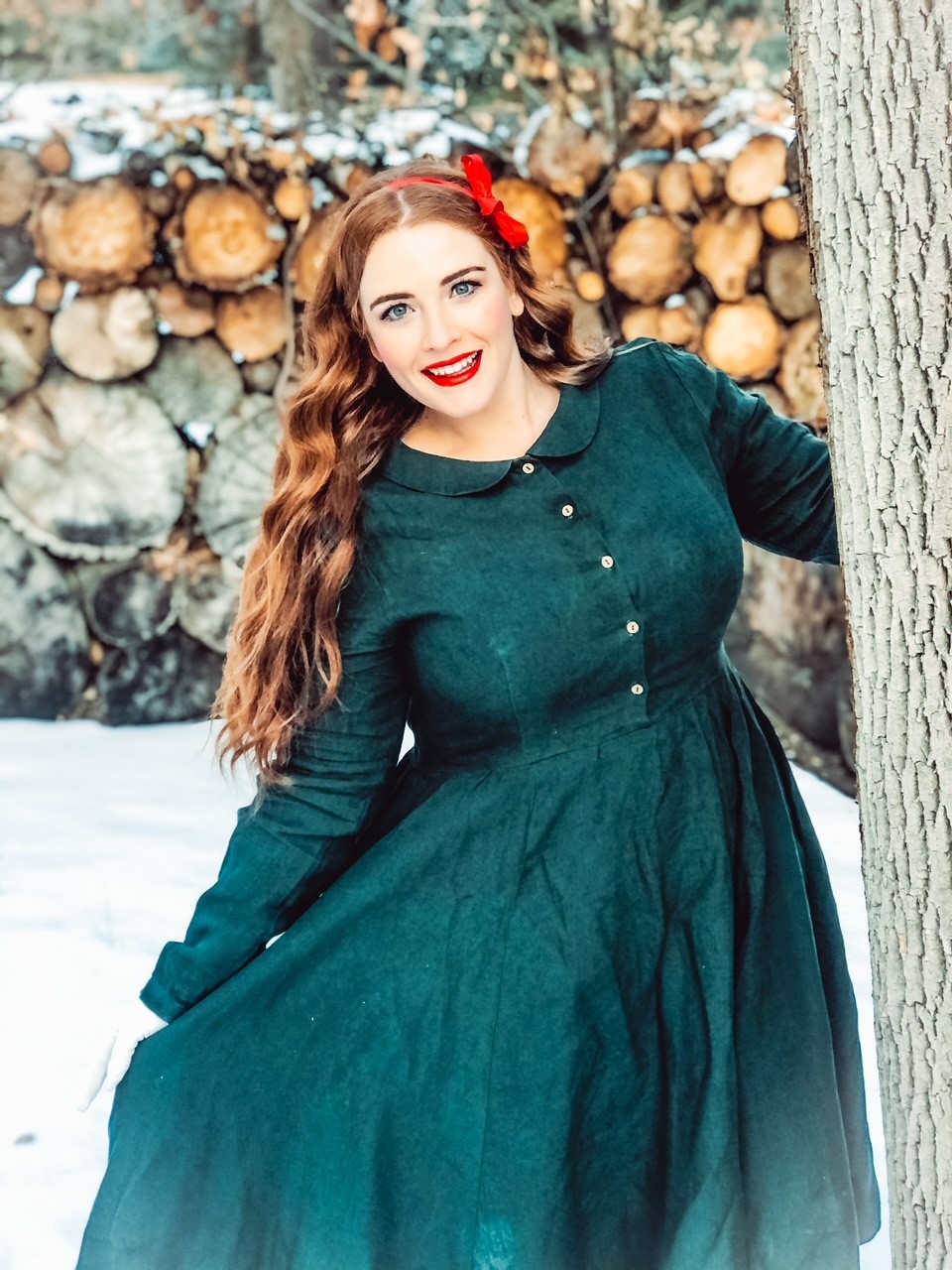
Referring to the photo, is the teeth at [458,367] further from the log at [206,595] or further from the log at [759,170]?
the log at [206,595]

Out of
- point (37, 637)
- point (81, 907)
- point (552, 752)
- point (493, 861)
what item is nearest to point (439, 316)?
point (552, 752)

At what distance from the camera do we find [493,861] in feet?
4.89

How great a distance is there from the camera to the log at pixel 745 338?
3.28m

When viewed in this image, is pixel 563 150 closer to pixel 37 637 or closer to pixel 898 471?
pixel 37 637

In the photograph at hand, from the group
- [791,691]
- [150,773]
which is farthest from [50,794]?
[791,691]

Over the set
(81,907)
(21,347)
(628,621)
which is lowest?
(81,907)

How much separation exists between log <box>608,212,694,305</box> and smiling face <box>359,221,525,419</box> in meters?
1.92

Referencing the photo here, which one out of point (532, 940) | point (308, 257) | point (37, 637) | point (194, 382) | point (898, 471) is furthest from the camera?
point (37, 637)

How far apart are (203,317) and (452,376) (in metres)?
2.15

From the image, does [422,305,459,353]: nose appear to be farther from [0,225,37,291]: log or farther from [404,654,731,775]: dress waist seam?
[0,225,37,291]: log

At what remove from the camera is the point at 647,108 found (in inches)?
131

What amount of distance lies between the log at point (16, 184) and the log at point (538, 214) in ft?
3.98

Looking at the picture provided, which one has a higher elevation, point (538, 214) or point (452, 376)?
point (538, 214)

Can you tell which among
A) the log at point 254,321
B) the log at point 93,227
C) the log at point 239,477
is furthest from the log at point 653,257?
the log at point 93,227
